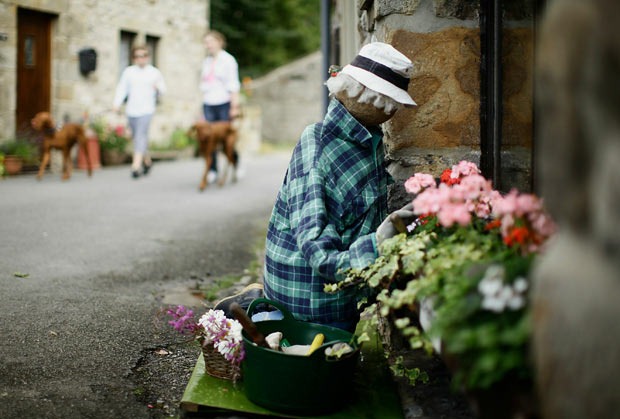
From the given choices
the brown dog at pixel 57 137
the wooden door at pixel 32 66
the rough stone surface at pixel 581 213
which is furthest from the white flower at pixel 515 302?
the wooden door at pixel 32 66

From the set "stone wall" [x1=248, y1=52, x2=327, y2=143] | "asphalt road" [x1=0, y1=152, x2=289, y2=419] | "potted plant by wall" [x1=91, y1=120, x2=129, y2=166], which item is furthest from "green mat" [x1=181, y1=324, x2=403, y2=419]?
"stone wall" [x1=248, y1=52, x2=327, y2=143]

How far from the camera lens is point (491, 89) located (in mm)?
3270

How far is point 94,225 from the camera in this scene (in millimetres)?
7270

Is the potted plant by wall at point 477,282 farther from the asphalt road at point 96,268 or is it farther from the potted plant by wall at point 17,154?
the potted plant by wall at point 17,154

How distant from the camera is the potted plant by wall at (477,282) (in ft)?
5.42

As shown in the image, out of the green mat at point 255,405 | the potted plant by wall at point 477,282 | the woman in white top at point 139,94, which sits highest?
the woman in white top at point 139,94

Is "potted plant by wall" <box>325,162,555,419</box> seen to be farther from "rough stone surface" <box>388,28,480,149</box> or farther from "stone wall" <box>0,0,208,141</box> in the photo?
"stone wall" <box>0,0,208,141</box>

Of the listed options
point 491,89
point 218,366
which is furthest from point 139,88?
point 218,366

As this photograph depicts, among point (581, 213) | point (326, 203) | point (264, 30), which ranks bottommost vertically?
point (326, 203)

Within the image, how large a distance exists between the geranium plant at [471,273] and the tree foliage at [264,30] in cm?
2479

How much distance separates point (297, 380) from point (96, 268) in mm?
3248

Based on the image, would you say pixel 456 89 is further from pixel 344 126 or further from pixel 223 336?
pixel 223 336

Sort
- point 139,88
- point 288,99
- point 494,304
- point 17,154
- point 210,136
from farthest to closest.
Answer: point 288,99 → point 139,88 → point 17,154 → point 210,136 → point 494,304

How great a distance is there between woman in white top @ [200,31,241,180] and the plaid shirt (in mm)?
7906
